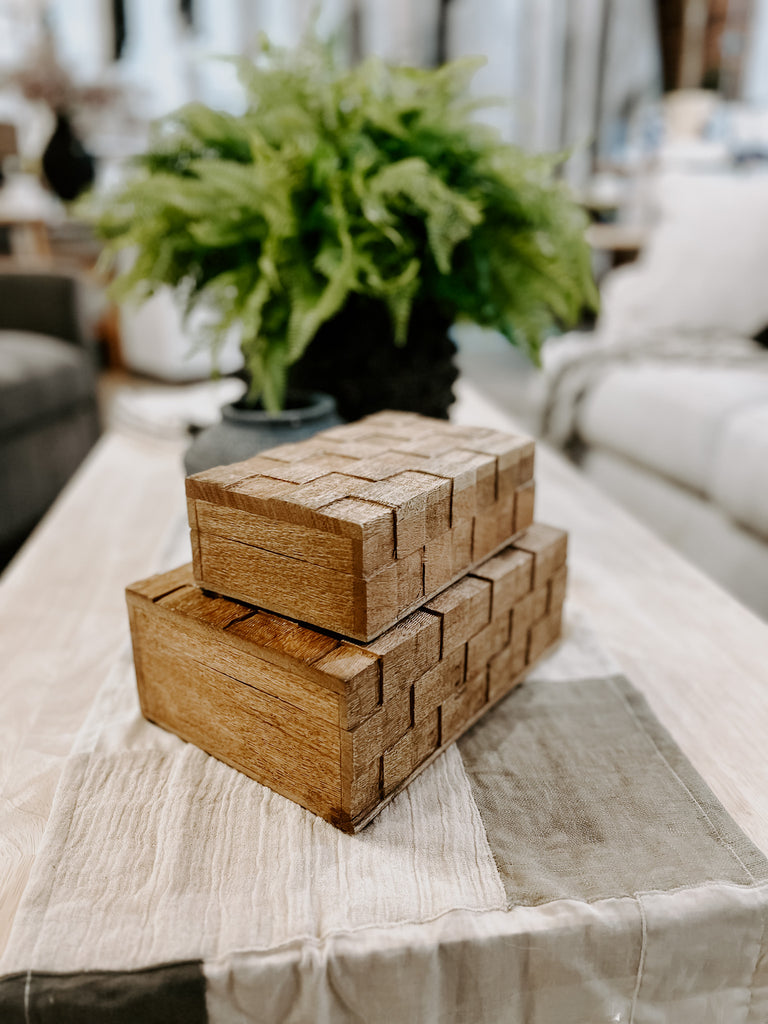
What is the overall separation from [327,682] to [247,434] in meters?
0.37

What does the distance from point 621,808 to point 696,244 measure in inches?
63.0

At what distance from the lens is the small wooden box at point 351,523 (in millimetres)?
400

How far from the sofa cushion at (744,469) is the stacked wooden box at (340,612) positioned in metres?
0.78

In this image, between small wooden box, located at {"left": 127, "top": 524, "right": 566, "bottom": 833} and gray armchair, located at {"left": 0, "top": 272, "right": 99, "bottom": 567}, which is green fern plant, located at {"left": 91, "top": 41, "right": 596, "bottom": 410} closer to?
small wooden box, located at {"left": 127, "top": 524, "right": 566, "bottom": 833}

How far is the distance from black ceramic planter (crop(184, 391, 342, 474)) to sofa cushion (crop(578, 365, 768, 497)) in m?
0.83

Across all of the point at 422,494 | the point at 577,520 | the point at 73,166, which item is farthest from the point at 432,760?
the point at 73,166

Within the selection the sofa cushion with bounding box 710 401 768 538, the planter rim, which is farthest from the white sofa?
the planter rim

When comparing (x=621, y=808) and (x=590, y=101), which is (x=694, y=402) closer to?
(x=621, y=808)

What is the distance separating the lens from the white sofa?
122cm

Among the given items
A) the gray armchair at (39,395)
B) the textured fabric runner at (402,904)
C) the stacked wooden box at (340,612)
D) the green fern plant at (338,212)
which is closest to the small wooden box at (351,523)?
the stacked wooden box at (340,612)

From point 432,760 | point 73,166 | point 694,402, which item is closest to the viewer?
point 432,760

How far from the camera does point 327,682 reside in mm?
387

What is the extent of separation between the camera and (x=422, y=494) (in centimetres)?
42

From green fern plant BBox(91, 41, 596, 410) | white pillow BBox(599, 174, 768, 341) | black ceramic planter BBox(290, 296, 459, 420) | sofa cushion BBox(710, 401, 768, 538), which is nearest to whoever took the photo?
green fern plant BBox(91, 41, 596, 410)
